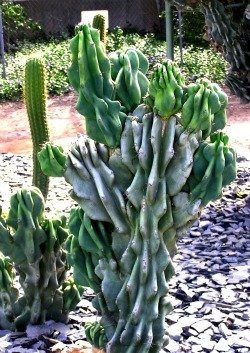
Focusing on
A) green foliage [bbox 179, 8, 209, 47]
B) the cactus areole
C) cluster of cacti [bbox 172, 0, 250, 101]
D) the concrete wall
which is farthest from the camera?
the concrete wall

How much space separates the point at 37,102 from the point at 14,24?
12.5 meters

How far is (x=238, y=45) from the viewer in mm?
5234

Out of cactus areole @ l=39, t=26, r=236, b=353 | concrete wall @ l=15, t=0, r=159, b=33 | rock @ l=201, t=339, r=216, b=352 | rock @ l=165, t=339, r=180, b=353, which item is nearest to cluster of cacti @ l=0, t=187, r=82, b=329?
cactus areole @ l=39, t=26, r=236, b=353

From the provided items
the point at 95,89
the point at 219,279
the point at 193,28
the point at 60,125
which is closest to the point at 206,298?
the point at 219,279

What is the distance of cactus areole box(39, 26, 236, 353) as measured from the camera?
233cm

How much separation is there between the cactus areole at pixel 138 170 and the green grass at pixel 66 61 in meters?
9.41

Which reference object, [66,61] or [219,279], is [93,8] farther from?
[219,279]

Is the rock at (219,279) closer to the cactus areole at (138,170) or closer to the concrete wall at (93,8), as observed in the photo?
the cactus areole at (138,170)

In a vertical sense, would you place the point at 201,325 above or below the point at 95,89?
below

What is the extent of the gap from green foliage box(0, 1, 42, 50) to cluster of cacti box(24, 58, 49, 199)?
35.3ft

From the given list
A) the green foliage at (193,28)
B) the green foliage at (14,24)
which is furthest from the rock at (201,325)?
the green foliage at (14,24)

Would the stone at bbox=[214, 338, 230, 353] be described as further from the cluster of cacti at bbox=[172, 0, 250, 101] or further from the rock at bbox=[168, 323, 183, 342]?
the cluster of cacti at bbox=[172, 0, 250, 101]

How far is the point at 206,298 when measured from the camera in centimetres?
351

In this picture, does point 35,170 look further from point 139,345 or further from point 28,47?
point 28,47
